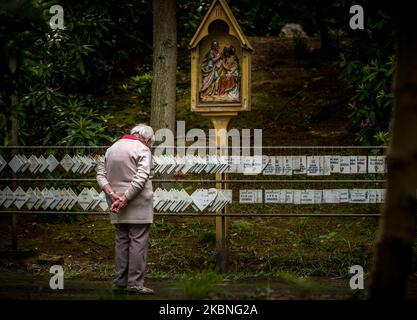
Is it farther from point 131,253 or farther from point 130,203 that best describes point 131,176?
point 131,253

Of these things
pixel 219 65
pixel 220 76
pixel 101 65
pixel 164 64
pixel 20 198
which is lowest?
pixel 20 198

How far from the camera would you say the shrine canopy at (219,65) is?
988cm

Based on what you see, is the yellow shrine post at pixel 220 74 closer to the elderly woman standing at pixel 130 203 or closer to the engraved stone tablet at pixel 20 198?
the elderly woman standing at pixel 130 203

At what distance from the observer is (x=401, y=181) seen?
458 centimetres

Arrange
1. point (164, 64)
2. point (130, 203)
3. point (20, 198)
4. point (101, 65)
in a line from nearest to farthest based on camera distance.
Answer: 1. point (130, 203)
2. point (20, 198)
3. point (164, 64)
4. point (101, 65)

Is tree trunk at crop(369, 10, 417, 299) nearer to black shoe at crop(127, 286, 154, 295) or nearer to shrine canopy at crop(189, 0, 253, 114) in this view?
black shoe at crop(127, 286, 154, 295)

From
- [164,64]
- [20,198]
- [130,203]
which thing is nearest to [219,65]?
[164,64]

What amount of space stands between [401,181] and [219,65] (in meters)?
5.78

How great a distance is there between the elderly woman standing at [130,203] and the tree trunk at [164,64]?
368 centimetres

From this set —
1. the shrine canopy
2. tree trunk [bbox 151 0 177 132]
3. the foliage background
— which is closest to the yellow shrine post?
the shrine canopy

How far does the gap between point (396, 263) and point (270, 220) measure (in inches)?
271
